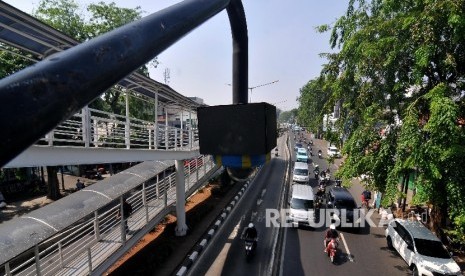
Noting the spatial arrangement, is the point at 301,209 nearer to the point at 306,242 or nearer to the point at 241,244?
the point at 306,242

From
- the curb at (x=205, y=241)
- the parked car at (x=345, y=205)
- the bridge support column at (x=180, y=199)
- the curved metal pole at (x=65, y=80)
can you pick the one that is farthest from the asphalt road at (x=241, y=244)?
the curved metal pole at (x=65, y=80)

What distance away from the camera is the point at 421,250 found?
11.4 meters

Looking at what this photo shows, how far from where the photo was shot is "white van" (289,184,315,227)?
15641 mm

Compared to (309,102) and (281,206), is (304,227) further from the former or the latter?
(309,102)

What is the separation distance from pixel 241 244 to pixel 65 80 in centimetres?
1364

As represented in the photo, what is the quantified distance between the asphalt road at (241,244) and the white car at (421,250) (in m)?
5.11

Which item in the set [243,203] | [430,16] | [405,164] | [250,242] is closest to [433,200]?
[405,164]

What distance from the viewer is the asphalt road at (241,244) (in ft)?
37.9

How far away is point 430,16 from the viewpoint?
8672mm

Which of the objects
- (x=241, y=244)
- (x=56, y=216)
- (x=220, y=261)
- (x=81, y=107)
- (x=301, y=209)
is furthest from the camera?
(x=301, y=209)

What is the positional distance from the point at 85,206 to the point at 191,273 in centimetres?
449

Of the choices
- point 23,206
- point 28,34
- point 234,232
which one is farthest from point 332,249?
point 23,206

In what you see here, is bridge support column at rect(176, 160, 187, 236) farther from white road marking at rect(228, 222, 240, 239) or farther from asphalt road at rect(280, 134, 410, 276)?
asphalt road at rect(280, 134, 410, 276)

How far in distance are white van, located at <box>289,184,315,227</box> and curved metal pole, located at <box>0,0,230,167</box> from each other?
15210 millimetres
